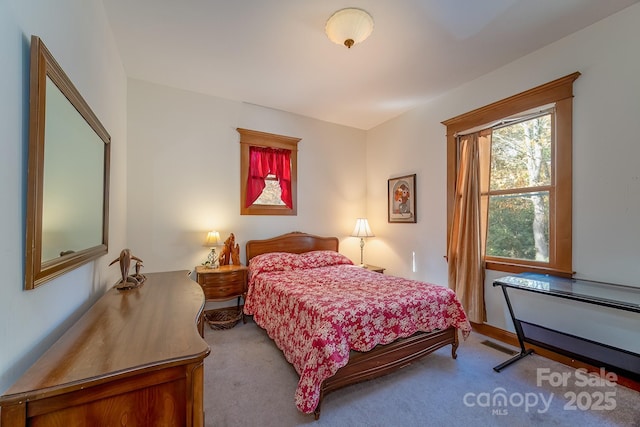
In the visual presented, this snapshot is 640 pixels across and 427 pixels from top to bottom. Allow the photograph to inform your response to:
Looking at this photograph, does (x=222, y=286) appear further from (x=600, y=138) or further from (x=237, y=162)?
(x=600, y=138)

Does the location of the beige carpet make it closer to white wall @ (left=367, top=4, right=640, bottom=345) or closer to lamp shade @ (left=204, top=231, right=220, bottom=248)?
white wall @ (left=367, top=4, right=640, bottom=345)

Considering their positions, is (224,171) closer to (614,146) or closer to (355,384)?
(355,384)

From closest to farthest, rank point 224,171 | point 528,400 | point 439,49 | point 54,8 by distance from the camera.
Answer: point 54,8 < point 528,400 < point 439,49 < point 224,171

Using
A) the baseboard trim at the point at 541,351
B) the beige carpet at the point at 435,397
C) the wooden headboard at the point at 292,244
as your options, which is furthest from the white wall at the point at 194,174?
the baseboard trim at the point at 541,351

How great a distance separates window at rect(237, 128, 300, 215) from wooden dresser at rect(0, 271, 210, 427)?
8.85 feet

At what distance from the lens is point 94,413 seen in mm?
859

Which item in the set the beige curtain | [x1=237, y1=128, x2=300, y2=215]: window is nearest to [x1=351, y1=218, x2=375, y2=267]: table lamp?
[x1=237, y1=128, x2=300, y2=215]: window

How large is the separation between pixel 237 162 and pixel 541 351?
410 cm

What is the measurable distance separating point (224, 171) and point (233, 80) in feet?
3.84

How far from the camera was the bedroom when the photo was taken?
3.11 feet

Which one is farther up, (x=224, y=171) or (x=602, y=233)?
(x=224, y=171)

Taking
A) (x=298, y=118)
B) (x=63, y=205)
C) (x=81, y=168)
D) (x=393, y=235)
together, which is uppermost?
(x=298, y=118)

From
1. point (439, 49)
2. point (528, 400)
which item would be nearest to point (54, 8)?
point (439, 49)

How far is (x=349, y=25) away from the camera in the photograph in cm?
213
